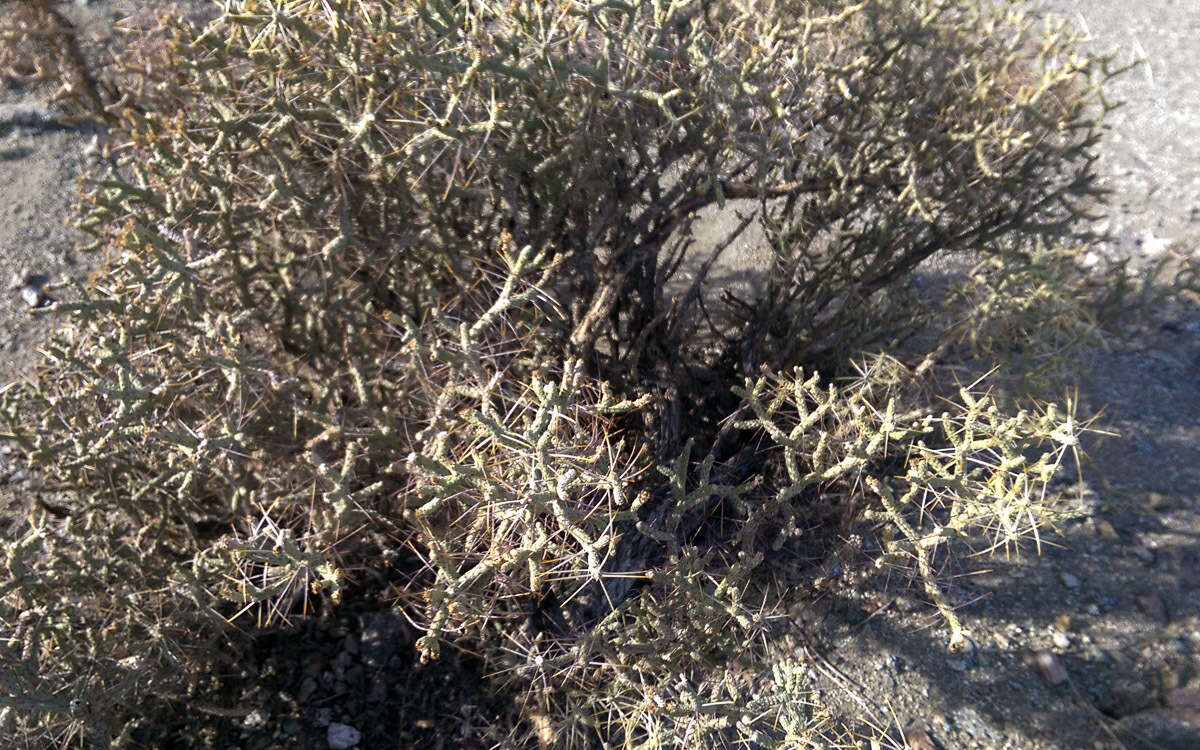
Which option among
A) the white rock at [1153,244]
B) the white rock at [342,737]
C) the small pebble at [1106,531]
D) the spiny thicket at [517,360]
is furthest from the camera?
the white rock at [1153,244]

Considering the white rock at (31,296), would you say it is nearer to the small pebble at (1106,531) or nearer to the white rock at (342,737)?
the white rock at (342,737)

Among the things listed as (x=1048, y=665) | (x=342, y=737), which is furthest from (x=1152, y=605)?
(x=342, y=737)

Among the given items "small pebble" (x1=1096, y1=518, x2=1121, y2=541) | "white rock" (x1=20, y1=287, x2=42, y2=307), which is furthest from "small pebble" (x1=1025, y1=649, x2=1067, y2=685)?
"white rock" (x1=20, y1=287, x2=42, y2=307)

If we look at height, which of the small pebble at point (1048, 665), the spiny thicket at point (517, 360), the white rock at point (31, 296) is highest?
the spiny thicket at point (517, 360)

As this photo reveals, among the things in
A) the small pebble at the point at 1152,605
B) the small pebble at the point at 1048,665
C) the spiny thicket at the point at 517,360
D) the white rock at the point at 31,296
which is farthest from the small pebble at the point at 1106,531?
the white rock at the point at 31,296

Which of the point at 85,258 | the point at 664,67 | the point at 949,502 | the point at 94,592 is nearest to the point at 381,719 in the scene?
the point at 94,592

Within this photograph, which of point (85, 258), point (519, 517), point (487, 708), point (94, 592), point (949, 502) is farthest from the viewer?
point (85, 258)

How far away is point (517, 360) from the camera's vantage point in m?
2.09

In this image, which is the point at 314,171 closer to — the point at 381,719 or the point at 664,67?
the point at 664,67

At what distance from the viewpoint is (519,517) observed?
1.66 m

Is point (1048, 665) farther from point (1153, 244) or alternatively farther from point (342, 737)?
point (1153, 244)

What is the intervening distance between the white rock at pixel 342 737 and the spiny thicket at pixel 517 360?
349 millimetres

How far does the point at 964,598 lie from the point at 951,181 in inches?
48.9

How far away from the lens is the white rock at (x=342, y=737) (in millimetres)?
2334
